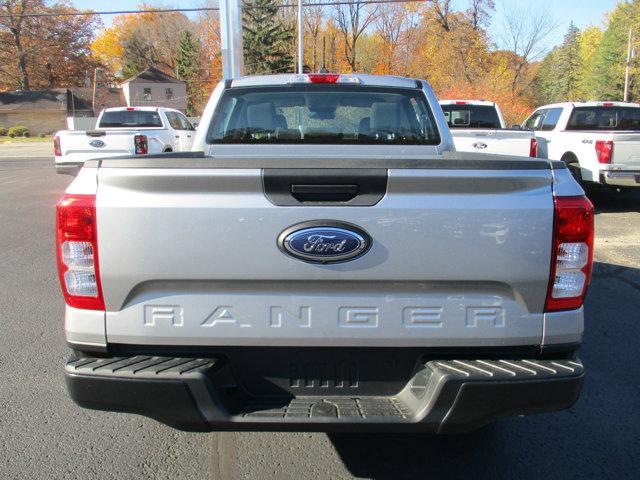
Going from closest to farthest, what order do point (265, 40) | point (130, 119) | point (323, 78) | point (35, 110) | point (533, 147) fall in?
point (323, 78)
point (533, 147)
point (130, 119)
point (265, 40)
point (35, 110)

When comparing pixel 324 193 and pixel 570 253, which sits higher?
pixel 324 193

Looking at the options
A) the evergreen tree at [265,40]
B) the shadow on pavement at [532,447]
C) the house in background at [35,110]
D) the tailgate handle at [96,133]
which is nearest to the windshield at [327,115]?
the shadow on pavement at [532,447]

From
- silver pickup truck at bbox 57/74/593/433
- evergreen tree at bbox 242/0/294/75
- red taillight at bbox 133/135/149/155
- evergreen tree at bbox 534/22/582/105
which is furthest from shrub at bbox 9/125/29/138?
silver pickup truck at bbox 57/74/593/433

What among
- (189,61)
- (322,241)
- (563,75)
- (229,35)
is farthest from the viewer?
(189,61)

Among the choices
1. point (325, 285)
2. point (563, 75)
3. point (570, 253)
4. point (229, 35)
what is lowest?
point (325, 285)

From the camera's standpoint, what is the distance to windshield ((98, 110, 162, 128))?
49.5 feet

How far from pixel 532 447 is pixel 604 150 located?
8.06 metres

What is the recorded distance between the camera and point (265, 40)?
185ft

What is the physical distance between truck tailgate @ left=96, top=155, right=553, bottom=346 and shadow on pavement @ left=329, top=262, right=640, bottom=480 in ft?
3.29

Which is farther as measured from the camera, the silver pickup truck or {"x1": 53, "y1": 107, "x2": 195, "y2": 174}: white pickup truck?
{"x1": 53, "y1": 107, "x2": 195, "y2": 174}: white pickup truck

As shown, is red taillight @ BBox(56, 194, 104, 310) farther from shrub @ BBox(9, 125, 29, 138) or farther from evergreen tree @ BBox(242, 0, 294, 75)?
shrub @ BBox(9, 125, 29, 138)

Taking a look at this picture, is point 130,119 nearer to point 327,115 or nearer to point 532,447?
point 327,115

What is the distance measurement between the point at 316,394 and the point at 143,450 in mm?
1263

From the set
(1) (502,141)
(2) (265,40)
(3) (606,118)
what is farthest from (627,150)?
(2) (265,40)
